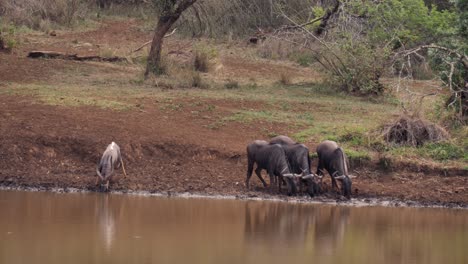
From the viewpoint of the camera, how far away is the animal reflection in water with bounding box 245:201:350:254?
13617mm

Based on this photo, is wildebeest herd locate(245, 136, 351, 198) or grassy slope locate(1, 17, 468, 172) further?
grassy slope locate(1, 17, 468, 172)

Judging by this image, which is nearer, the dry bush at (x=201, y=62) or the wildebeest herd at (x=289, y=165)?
the wildebeest herd at (x=289, y=165)

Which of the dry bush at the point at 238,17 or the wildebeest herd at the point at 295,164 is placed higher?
the dry bush at the point at 238,17

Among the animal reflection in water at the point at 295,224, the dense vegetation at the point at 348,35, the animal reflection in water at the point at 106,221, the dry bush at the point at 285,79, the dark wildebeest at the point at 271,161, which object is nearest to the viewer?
the animal reflection in water at the point at 106,221

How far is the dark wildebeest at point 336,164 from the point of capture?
17.0m

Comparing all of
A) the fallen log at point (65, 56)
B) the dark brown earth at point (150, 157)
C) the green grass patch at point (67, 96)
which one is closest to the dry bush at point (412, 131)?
the dark brown earth at point (150, 157)

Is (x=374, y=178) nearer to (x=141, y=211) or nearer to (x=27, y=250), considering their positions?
(x=141, y=211)

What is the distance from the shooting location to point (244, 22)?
3206 cm

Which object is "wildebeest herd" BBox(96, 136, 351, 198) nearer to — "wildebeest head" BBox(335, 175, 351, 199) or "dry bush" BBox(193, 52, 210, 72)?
"wildebeest head" BBox(335, 175, 351, 199)

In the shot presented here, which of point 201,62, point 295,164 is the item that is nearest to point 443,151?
point 295,164

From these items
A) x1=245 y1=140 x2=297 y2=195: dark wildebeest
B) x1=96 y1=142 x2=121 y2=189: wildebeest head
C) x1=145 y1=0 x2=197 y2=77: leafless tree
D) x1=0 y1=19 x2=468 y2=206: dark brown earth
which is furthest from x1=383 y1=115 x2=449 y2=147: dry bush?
x1=145 y1=0 x2=197 y2=77: leafless tree

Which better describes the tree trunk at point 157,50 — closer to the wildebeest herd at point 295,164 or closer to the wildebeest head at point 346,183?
the wildebeest herd at point 295,164

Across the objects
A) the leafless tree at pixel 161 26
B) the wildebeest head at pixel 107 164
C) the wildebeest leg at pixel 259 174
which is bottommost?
the wildebeest leg at pixel 259 174

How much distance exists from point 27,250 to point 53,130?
6.98 meters
